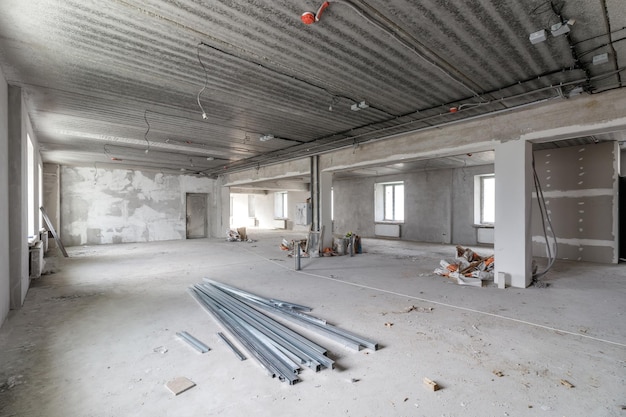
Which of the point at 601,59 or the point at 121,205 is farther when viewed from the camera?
the point at 121,205

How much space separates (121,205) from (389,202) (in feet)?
34.6

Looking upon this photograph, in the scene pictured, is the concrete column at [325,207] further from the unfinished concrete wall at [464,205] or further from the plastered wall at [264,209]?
the plastered wall at [264,209]

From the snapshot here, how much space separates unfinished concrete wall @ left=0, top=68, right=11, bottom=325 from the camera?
3.16m

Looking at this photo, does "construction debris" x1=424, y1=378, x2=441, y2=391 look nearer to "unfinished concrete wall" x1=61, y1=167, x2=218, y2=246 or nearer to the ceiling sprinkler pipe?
the ceiling sprinkler pipe

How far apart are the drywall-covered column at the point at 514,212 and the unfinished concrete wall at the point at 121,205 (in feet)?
37.1

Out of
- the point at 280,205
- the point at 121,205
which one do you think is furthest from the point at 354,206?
the point at 121,205

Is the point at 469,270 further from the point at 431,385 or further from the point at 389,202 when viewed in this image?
the point at 389,202

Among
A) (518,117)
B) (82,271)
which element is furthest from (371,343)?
(82,271)

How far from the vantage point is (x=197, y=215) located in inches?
510

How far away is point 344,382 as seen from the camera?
6.93 ft

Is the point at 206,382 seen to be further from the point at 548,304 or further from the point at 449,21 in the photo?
the point at 548,304

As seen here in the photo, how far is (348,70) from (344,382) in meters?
3.21

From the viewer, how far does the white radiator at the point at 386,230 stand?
11.8 metres

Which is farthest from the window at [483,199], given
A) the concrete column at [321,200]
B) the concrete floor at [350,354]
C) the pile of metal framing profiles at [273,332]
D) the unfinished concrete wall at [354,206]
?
the pile of metal framing profiles at [273,332]
